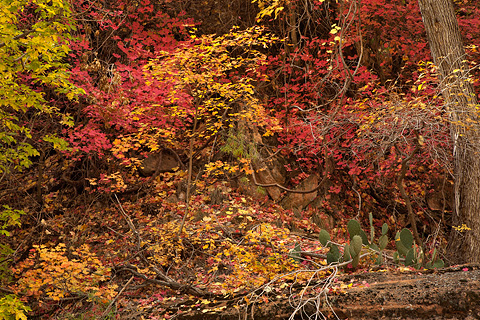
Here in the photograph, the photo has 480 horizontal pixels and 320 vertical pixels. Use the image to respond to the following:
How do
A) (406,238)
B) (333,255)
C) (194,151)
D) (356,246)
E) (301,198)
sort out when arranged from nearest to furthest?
1. (356,246)
2. (333,255)
3. (406,238)
4. (301,198)
5. (194,151)

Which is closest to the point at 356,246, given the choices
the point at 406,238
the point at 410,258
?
the point at 410,258

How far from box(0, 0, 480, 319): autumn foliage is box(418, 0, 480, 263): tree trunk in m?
0.24

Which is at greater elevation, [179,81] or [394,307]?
[179,81]

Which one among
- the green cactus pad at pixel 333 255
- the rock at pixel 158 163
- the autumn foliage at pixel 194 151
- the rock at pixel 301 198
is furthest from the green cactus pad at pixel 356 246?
the rock at pixel 158 163

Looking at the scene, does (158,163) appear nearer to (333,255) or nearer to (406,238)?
(333,255)

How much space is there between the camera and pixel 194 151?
8.70 m

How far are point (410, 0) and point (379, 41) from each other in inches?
46.0

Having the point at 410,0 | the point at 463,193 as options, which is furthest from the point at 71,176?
the point at 410,0

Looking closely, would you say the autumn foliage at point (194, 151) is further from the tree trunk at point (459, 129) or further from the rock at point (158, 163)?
the tree trunk at point (459, 129)

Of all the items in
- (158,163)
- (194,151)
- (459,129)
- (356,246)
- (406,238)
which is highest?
(459,129)

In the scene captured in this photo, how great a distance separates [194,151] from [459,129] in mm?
5439

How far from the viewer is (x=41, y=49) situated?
4.36 m

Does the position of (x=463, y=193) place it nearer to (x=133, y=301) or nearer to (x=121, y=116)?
(x=133, y=301)

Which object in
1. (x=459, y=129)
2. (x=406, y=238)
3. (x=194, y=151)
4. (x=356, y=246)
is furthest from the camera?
(x=194, y=151)
